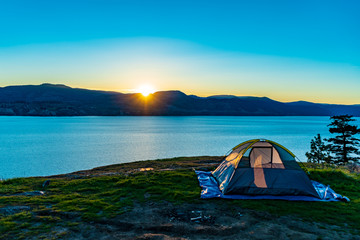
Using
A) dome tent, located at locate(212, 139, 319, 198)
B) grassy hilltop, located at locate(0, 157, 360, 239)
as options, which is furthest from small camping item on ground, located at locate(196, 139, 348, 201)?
grassy hilltop, located at locate(0, 157, 360, 239)

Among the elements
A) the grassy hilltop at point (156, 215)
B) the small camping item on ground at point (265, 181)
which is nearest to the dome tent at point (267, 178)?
the small camping item on ground at point (265, 181)

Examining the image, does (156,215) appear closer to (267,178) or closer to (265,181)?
(265,181)

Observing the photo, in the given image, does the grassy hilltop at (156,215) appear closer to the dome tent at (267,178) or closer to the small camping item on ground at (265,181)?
the small camping item on ground at (265,181)

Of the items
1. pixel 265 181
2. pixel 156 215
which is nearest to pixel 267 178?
pixel 265 181

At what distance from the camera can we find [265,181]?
10.3m

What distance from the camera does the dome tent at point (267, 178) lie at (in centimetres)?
1007

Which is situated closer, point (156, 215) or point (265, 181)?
point (156, 215)

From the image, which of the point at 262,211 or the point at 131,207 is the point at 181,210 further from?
the point at 262,211

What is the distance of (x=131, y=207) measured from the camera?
28.6 feet

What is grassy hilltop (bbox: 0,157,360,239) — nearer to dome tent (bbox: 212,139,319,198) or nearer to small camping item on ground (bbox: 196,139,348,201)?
small camping item on ground (bbox: 196,139,348,201)

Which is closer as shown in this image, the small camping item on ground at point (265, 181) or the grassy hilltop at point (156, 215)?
the grassy hilltop at point (156, 215)

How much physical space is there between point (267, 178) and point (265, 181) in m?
0.17

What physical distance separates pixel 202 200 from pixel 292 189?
159 inches

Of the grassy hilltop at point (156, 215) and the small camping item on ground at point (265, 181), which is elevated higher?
the small camping item on ground at point (265, 181)
